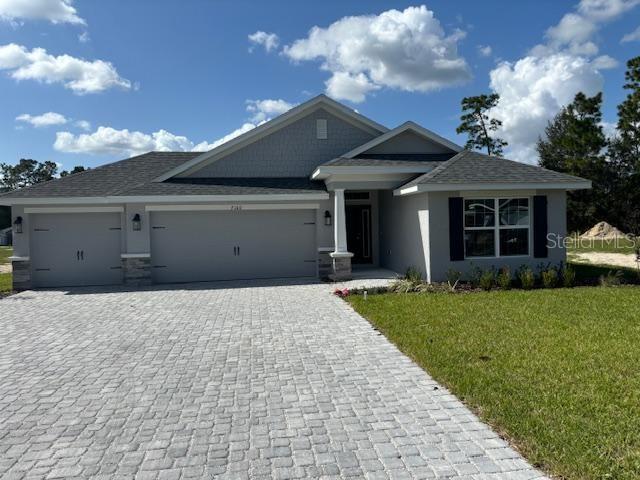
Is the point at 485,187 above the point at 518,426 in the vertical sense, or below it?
above

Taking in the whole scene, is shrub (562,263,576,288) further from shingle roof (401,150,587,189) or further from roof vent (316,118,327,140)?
roof vent (316,118,327,140)

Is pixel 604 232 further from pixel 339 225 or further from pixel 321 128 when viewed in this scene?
pixel 339 225

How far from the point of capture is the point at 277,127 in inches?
626

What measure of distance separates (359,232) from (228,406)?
42.9 ft

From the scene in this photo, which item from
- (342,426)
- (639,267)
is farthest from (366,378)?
(639,267)

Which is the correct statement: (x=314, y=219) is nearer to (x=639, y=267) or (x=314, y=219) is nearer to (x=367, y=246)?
A: (x=367, y=246)

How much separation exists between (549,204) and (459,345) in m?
8.12

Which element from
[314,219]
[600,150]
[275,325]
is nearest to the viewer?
[275,325]

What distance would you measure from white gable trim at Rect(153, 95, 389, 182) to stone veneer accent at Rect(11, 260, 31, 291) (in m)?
4.41

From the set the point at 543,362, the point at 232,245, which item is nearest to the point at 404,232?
the point at 232,245

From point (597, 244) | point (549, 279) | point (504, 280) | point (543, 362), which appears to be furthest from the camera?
point (597, 244)

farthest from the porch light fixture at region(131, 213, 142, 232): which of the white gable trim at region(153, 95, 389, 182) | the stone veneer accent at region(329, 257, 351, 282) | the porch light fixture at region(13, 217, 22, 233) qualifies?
the stone veneer accent at region(329, 257, 351, 282)

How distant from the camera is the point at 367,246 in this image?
17.8 meters

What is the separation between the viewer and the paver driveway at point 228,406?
3.78 m
